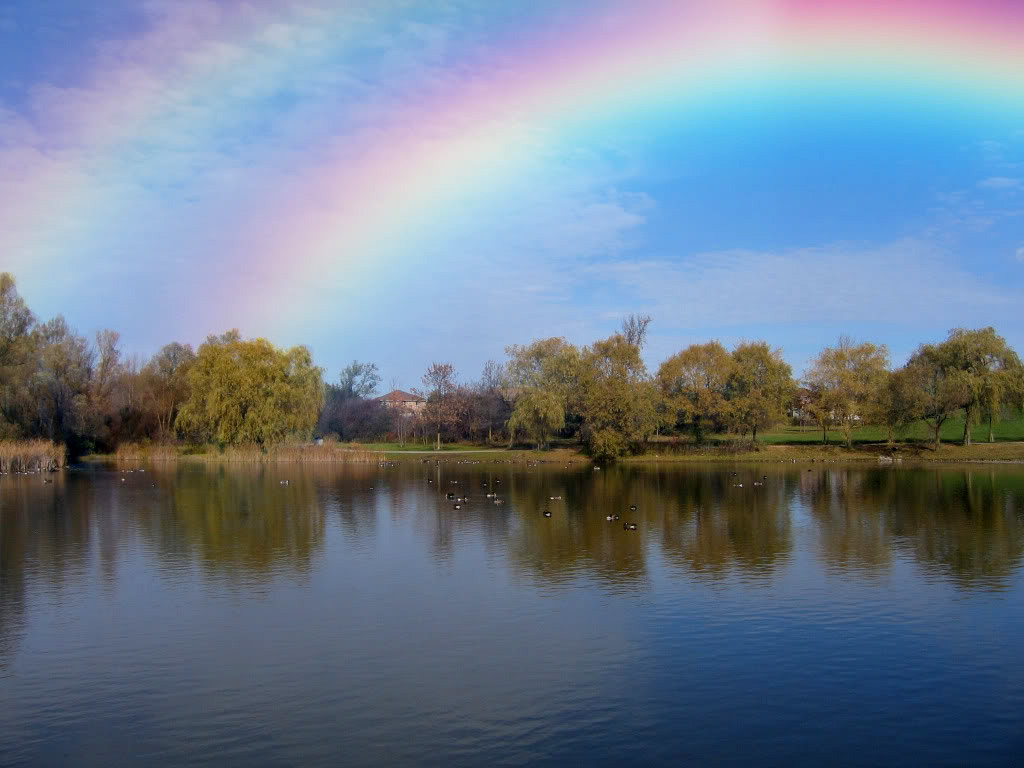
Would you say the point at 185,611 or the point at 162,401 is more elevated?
the point at 162,401

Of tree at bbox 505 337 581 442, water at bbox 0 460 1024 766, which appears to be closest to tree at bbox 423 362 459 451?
tree at bbox 505 337 581 442

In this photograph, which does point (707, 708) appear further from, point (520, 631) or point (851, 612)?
point (851, 612)

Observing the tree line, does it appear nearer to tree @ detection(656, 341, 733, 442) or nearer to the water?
tree @ detection(656, 341, 733, 442)

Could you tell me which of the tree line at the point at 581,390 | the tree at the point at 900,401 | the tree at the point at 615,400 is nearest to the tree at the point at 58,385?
Result: the tree line at the point at 581,390

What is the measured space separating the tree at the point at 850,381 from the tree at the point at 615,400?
17654mm

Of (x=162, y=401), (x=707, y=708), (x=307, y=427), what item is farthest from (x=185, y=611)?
(x=162, y=401)

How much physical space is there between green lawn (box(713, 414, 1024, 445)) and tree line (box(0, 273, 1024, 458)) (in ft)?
6.51

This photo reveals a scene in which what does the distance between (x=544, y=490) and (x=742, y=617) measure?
32320mm

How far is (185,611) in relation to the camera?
61.6 feet

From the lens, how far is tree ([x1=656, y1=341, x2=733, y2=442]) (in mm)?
85125

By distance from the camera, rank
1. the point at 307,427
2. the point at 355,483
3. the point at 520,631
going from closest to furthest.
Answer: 1. the point at 520,631
2. the point at 355,483
3. the point at 307,427

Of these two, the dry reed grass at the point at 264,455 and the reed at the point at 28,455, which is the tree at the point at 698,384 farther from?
the reed at the point at 28,455

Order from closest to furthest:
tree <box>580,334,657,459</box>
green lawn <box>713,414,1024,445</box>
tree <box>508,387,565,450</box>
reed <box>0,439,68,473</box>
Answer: reed <box>0,439,68,473</box>
tree <box>580,334,657,459</box>
tree <box>508,387,565,450</box>
green lawn <box>713,414,1024,445</box>

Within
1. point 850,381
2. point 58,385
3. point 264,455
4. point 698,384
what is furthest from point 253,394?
point 850,381
